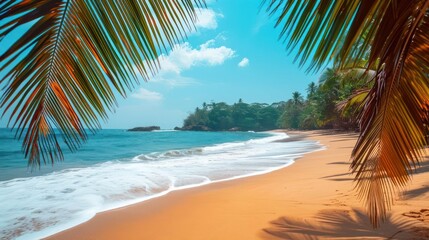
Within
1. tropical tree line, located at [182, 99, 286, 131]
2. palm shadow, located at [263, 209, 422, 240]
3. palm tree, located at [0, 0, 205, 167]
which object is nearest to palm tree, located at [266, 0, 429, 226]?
palm tree, located at [0, 0, 205, 167]

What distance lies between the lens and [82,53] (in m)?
1.11

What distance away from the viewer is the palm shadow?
3.14 meters

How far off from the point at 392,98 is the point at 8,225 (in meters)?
5.72

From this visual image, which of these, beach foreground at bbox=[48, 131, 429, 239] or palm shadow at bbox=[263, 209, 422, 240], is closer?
palm shadow at bbox=[263, 209, 422, 240]

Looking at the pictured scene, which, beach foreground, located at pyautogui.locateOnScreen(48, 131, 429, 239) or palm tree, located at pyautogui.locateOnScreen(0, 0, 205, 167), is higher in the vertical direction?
palm tree, located at pyautogui.locateOnScreen(0, 0, 205, 167)

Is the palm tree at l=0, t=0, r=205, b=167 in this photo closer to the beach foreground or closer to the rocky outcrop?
the beach foreground

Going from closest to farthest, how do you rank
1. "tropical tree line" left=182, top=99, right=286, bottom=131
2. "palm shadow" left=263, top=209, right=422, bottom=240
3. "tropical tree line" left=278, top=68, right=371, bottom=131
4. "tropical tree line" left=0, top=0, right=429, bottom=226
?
1. "tropical tree line" left=0, top=0, right=429, bottom=226
2. "palm shadow" left=263, top=209, right=422, bottom=240
3. "tropical tree line" left=278, top=68, right=371, bottom=131
4. "tropical tree line" left=182, top=99, right=286, bottom=131

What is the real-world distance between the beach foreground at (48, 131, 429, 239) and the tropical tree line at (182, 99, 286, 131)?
332ft

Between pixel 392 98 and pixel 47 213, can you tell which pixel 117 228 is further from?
pixel 392 98

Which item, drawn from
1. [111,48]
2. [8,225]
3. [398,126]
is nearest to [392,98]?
[398,126]

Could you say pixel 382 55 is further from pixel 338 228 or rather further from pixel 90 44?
pixel 338 228

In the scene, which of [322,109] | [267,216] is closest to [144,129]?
[322,109]

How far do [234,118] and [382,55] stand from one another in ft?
363

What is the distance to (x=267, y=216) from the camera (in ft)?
13.9
